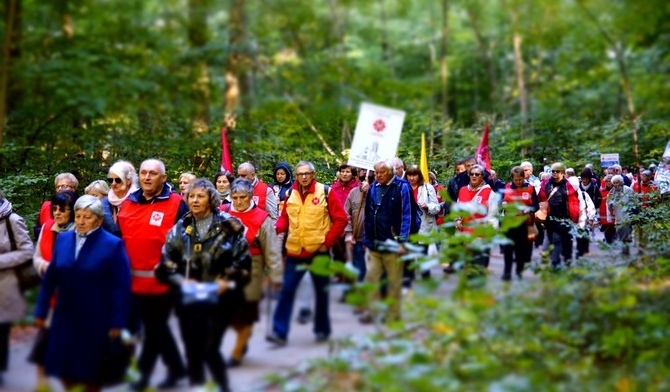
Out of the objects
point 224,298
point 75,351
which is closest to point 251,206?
point 224,298

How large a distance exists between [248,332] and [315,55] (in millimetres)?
27278

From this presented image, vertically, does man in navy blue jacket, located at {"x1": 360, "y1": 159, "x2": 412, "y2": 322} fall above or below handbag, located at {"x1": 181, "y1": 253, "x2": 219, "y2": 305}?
above

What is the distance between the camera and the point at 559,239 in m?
12.0

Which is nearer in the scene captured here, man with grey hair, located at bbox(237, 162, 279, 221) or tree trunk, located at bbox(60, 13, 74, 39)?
man with grey hair, located at bbox(237, 162, 279, 221)

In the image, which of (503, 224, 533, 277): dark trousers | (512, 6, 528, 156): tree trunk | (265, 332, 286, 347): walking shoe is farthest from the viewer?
(512, 6, 528, 156): tree trunk

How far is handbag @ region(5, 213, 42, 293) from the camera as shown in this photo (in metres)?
5.91

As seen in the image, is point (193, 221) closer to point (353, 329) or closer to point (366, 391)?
point (353, 329)

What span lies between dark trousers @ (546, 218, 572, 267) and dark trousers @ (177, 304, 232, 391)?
6.02m

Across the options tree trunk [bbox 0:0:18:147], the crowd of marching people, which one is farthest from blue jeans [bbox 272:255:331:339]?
tree trunk [bbox 0:0:18:147]

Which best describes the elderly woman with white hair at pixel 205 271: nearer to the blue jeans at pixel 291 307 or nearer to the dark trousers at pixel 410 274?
the blue jeans at pixel 291 307

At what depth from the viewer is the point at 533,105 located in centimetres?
4059

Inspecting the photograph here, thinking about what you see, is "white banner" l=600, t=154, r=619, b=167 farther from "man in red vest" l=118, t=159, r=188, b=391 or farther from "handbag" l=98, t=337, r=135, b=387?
"handbag" l=98, t=337, r=135, b=387

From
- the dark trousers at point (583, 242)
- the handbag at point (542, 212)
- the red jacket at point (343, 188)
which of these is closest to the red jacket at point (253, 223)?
the red jacket at point (343, 188)

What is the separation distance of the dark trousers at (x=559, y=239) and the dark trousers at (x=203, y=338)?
602 centimetres
